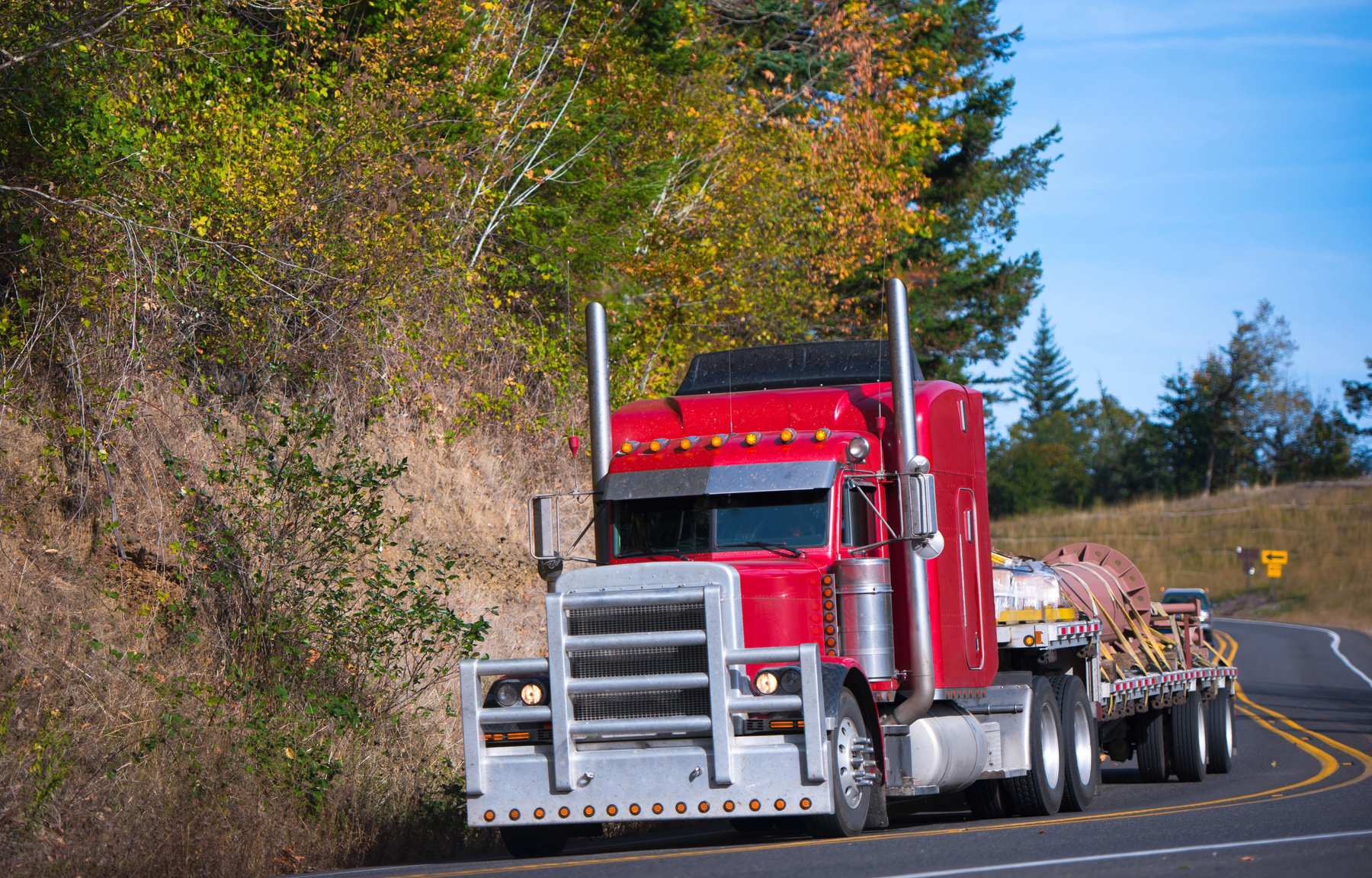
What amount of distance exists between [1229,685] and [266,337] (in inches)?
477

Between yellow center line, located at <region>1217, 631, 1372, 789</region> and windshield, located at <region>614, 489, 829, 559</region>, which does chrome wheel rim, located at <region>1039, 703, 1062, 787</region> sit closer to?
yellow center line, located at <region>1217, 631, 1372, 789</region>

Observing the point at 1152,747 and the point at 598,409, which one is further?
the point at 1152,747

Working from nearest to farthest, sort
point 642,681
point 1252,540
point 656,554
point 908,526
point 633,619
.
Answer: point 642,681, point 633,619, point 908,526, point 656,554, point 1252,540

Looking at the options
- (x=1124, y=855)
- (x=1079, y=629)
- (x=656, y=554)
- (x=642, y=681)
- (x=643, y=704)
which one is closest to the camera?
(x=1124, y=855)

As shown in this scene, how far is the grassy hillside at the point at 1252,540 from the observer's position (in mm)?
67062

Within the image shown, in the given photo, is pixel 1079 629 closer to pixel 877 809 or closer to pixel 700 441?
pixel 877 809

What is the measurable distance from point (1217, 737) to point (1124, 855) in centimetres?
960

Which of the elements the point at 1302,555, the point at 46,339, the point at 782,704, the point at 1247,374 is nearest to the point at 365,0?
the point at 46,339

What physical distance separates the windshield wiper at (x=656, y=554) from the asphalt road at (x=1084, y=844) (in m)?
2.07

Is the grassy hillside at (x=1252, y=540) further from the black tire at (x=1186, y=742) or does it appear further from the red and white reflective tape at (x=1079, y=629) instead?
the red and white reflective tape at (x=1079, y=629)

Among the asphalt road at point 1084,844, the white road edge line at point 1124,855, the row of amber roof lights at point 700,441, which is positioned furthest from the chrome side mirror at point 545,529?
the white road edge line at point 1124,855

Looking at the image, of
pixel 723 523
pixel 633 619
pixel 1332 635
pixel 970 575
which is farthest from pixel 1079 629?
pixel 1332 635

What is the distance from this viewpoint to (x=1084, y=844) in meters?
9.57

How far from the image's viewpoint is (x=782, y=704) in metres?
9.43
